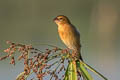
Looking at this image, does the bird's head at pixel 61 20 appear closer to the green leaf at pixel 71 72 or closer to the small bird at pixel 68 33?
the small bird at pixel 68 33

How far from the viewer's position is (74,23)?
9.81 metres

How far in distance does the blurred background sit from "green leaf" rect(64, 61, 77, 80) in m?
5.32

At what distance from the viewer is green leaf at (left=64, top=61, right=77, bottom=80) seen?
7.25ft

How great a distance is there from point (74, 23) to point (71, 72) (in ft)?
24.9

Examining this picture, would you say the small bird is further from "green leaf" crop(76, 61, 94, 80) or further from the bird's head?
"green leaf" crop(76, 61, 94, 80)

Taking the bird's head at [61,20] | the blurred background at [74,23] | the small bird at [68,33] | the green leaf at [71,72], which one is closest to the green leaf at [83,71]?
the green leaf at [71,72]

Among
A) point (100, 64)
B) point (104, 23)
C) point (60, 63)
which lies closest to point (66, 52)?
point (60, 63)

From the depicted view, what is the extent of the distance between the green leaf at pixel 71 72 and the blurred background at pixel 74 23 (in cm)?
532

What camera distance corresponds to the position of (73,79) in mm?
2186

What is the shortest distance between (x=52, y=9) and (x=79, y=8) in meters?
0.84

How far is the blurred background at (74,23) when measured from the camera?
8.61 metres

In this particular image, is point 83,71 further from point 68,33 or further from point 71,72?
point 68,33

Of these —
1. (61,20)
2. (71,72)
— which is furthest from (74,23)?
(71,72)

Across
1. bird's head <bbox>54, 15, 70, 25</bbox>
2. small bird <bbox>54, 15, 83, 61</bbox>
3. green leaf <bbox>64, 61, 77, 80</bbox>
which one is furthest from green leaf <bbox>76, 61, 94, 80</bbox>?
bird's head <bbox>54, 15, 70, 25</bbox>
